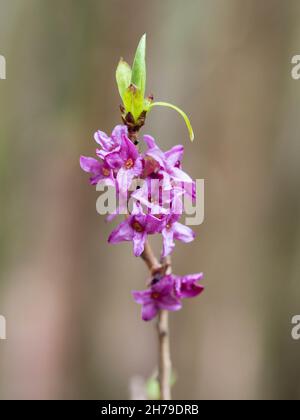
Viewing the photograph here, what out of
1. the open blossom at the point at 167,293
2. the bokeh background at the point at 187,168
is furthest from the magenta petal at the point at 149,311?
the bokeh background at the point at 187,168

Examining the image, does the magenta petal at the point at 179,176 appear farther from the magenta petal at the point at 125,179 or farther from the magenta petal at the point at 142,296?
the magenta petal at the point at 142,296

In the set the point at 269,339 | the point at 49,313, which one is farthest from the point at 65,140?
the point at 269,339

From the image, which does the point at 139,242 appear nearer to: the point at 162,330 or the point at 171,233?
the point at 171,233

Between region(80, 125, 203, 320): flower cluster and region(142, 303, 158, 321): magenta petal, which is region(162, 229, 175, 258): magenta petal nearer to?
region(80, 125, 203, 320): flower cluster

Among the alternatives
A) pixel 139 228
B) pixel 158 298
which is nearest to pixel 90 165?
pixel 139 228

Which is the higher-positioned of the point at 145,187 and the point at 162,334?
the point at 145,187

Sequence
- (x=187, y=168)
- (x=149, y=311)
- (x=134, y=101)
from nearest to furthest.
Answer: (x=134, y=101) < (x=149, y=311) < (x=187, y=168)
